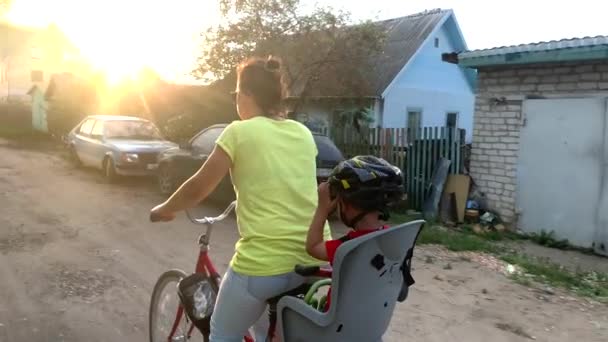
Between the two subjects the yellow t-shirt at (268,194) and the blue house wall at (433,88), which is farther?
the blue house wall at (433,88)

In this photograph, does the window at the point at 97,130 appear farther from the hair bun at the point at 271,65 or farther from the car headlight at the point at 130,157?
the hair bun at the point at 271,65

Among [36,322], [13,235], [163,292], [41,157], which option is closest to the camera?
[163,292]

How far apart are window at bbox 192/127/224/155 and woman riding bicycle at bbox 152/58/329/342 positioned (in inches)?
303

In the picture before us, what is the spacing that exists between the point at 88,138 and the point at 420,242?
9251 mm

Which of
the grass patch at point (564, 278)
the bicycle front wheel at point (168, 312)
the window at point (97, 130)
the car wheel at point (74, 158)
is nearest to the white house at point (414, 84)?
the window at point (97, 130)

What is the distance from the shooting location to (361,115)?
18.5 meters

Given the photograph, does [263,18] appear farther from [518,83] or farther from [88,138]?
[518,83]

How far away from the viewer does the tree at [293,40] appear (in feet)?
52.2

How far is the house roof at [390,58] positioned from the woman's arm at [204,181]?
598 inches

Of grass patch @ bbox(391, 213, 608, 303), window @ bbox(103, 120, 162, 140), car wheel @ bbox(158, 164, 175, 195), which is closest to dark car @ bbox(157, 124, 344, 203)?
car wheel @ bbox(158, 164, 175, 195)

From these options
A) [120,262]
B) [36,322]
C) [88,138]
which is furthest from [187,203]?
[88,138]

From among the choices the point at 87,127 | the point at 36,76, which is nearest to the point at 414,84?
the point at 87,127

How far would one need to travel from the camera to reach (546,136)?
8625 mm

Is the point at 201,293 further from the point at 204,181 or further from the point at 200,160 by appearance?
the point at 200,160
